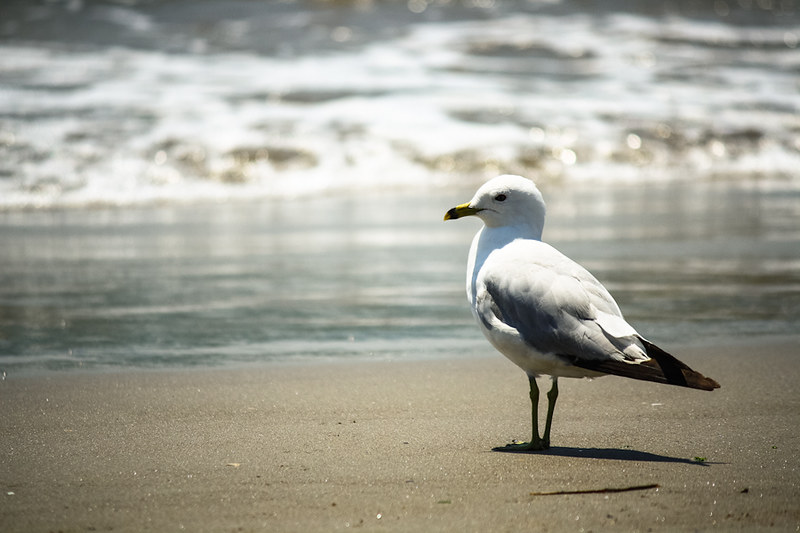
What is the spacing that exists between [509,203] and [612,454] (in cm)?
98

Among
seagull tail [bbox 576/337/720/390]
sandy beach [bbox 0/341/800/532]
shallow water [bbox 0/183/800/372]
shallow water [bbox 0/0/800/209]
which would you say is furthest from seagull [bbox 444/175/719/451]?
shallow water [bbox 0/0/800/209]

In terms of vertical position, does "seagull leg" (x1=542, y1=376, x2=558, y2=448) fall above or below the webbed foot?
above

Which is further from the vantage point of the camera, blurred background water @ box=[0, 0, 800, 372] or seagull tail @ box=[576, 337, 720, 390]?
blurred background water @ box=[0, 0, 800, 372]

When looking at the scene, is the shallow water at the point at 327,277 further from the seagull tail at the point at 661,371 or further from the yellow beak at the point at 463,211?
the seagull tail at the point at 661,371

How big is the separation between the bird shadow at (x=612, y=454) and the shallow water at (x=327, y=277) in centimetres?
135

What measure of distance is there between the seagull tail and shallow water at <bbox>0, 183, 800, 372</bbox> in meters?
1.58

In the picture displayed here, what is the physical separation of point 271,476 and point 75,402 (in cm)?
117

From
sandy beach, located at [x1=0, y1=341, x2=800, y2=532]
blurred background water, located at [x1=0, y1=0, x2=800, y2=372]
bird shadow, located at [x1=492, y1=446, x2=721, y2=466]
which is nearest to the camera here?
sandy beach, located at [x1=0, y1=341, x2=800, y2=532]

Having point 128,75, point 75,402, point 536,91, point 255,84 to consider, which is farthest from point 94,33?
point 75,402

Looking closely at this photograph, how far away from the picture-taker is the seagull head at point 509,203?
330 cm

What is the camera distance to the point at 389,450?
283cm

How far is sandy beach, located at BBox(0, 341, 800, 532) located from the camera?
2287 millimetres

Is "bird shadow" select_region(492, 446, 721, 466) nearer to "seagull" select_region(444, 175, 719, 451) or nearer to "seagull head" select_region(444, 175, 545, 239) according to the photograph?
"seagull" select_region(444, 175, 719, 451)

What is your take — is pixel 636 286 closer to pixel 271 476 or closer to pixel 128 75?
pixel 271 476
